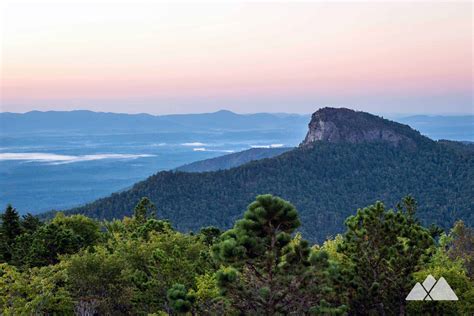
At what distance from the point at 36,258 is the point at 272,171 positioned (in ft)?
529

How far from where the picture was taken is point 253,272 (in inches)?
674

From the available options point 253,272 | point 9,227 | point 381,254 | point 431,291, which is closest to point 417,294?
point 431,291

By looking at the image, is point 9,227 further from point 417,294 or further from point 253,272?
point 253,272

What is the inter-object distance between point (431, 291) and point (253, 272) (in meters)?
12.3

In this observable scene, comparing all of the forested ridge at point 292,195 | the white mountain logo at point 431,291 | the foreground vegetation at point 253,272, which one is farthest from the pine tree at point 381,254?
the forested ridge at point 292,195

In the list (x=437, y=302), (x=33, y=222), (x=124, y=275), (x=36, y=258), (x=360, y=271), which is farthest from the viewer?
(x=33, y=222)

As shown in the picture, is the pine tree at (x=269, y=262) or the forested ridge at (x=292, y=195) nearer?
the pine tree at (x=269, y=262)

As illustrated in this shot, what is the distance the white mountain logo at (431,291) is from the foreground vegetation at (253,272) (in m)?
0.38

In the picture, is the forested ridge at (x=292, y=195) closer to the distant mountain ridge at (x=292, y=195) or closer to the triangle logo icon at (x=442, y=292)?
the distant mountain ridge at (x=292, y=195)

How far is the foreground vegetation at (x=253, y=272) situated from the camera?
51.9ft

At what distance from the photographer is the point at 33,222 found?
54.6m

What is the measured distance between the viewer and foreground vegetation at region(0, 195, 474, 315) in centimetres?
1581

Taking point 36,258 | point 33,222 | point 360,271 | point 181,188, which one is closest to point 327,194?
point 181,188

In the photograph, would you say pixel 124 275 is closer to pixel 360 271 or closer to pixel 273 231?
pixel 360 271
